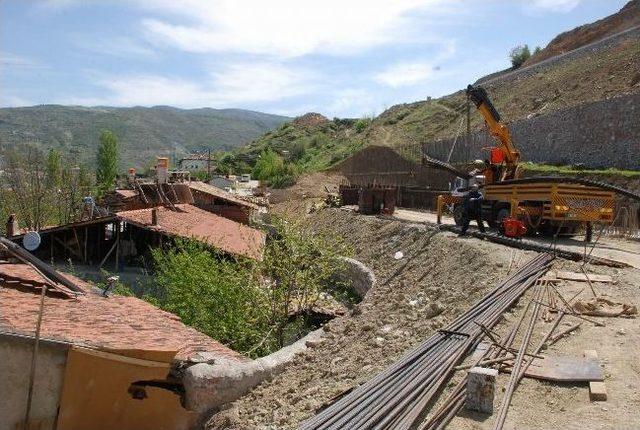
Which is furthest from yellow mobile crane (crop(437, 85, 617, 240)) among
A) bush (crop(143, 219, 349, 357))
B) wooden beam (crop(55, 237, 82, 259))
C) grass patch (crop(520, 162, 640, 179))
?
wooden beam (crop(55, 237, 82, 259))

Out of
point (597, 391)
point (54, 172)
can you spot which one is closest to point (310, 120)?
point (54, 172)

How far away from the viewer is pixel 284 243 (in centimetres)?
1475

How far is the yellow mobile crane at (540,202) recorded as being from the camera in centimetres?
1645

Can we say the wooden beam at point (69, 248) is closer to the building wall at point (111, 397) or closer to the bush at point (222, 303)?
the bush at point (222, 303)

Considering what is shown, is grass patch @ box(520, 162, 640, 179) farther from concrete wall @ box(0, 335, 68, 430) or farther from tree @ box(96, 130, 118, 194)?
tree @ box(96, 130, 118, 194)

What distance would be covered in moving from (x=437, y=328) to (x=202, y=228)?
15462 millimetres

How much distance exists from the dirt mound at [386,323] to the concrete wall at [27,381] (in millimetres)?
2080

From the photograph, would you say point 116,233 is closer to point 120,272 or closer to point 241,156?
point 120,272

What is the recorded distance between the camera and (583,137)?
31.9 metres

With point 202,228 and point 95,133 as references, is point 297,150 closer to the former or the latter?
point 202,228

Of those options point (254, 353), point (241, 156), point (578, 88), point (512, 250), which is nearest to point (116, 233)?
point (254, 353)

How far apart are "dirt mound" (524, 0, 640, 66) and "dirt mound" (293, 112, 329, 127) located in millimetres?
47128

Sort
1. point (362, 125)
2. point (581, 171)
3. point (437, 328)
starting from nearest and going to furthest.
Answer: point (437, 328), point (581, 171), point (362, 125)

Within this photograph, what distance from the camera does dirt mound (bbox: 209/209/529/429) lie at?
824 cm
